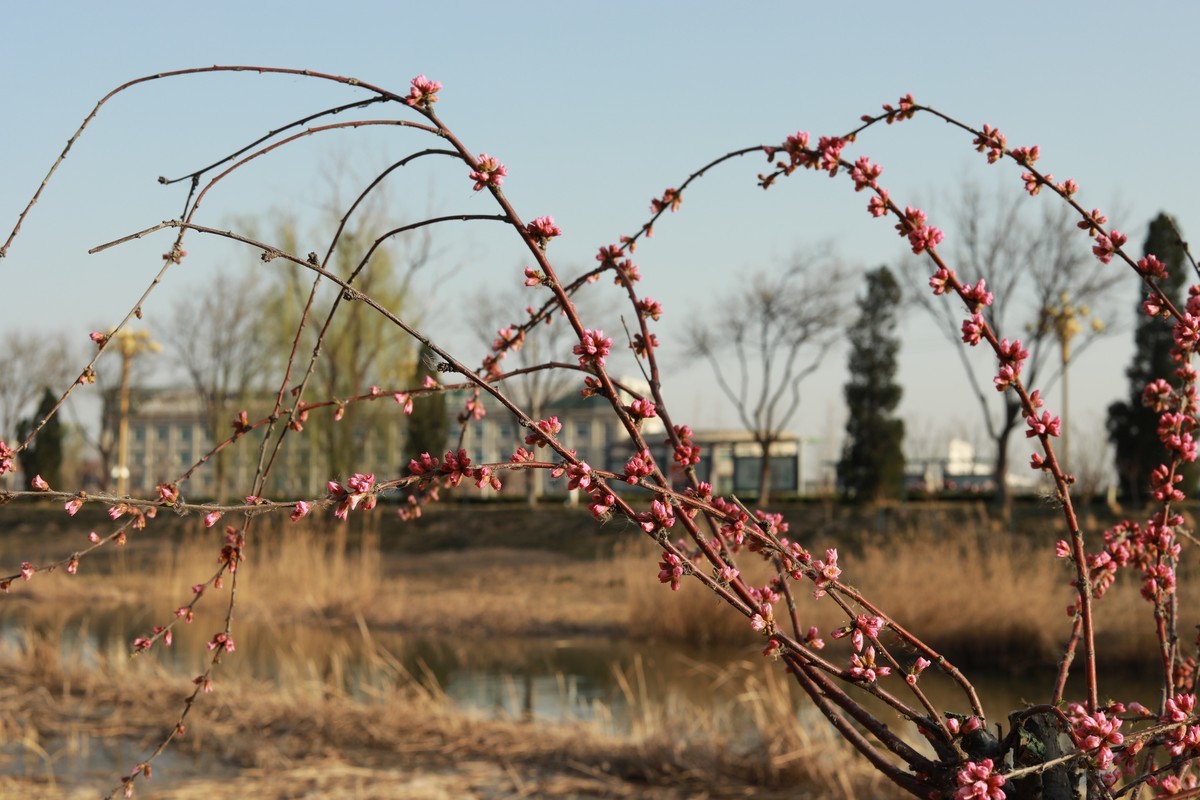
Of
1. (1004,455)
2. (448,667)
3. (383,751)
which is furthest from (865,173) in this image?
(1004,455)

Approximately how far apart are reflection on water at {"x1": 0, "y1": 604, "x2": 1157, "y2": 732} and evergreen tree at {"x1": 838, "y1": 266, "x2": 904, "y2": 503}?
13910 millimetres

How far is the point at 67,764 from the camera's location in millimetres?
5219

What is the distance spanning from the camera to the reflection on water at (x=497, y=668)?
6.76m

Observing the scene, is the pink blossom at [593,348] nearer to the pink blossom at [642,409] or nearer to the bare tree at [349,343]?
the pink blossom at [642,409]

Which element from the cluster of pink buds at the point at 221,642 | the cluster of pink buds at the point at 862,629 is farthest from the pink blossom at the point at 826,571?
the cluster of pink buds at the point at 221,642

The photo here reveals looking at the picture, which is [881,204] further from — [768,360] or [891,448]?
[768,360]

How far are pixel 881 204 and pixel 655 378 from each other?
35 cm

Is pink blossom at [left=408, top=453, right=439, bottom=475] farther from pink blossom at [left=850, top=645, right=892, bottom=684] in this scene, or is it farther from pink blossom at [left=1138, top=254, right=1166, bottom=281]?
pink blossom at [left=1138, top=254, right=1166, bottom=281]

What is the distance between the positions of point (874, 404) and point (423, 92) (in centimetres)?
2389

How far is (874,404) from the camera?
24406mm

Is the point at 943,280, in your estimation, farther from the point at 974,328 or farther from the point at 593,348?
the point at 593,348

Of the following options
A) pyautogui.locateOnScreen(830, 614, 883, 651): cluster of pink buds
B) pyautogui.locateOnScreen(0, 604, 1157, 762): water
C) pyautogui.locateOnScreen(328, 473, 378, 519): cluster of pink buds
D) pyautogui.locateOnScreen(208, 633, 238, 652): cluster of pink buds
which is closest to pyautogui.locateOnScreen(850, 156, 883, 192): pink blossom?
pyautogui.locateOnScreen(830, 614, 883, 651): cluster of pink buds

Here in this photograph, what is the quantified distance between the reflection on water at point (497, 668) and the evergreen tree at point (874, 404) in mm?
13910

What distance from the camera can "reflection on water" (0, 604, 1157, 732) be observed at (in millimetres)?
6762
